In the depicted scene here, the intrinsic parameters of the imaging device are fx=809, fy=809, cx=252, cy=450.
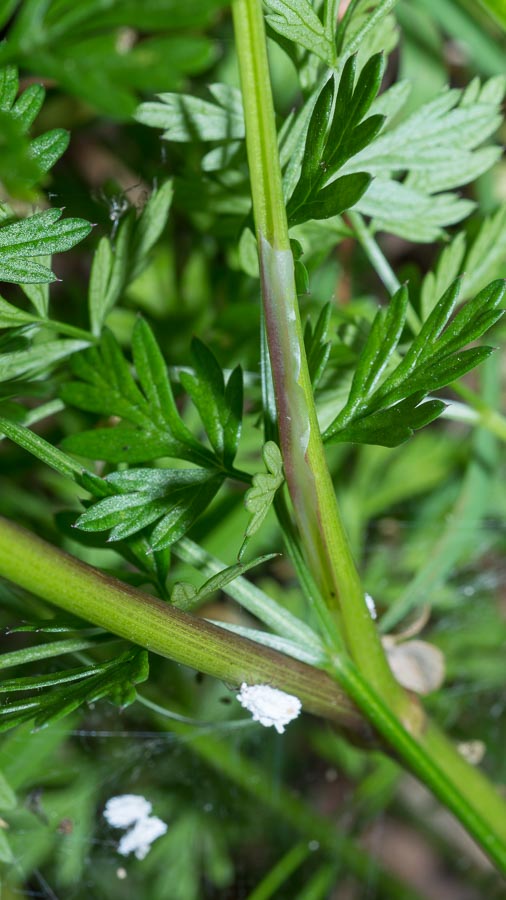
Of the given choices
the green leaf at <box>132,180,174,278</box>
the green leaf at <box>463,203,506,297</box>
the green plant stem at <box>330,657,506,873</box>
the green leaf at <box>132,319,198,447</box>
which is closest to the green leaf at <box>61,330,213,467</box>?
the green leaf at <box>132,319,198,447</box>

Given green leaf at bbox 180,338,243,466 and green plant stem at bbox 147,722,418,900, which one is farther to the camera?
green plant stem at bbox 147,722,418,900

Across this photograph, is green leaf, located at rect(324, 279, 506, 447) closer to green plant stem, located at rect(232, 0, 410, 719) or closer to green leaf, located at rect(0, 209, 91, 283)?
green plant stem, located at rect(232, 0, 410, 719)

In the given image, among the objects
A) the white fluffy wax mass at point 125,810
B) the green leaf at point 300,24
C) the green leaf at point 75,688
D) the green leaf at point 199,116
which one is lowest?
the white fluffy wax mass at point 125,810

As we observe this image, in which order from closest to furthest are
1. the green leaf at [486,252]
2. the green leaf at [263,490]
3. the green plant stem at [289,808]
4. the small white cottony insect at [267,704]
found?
the green leaf at [263,490]
the small white cottony insect at [267,704]
the green leaf at [486,252]
the green plant stem at [289,808]

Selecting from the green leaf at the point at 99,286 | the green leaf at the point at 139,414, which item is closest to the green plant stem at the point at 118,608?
the green leaf at the point at 139,414

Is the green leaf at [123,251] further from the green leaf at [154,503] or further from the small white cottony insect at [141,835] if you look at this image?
the small white cottony insect at [141,835]

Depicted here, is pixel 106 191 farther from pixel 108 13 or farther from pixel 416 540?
pixel 416 540
